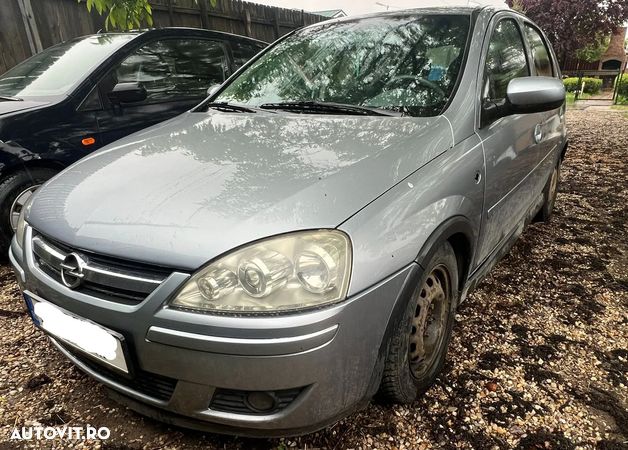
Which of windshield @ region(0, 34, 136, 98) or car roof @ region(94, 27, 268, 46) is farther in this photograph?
car roof @ region(94, 27, 268, 46)

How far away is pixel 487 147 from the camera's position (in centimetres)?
201

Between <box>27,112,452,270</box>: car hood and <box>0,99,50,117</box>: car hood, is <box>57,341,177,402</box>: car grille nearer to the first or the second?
<box>27,112,452,270</box>: car hood

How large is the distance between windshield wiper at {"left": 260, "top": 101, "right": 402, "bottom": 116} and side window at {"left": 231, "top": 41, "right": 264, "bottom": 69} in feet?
8.08

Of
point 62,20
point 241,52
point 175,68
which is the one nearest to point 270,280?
point 175,68

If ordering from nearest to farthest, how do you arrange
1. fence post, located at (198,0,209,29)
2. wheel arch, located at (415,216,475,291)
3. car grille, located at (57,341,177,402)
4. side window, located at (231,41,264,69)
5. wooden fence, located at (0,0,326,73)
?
1. car grille, located at (57,341,177,402)
2. wheel arch, located at (415,216,475,291)
3. side window, located at (231,41,264,69)
4. wooden fence, located at (0,0,326,73)
5. fence post, located at (198,0,209,29)

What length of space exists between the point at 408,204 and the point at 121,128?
110 inches

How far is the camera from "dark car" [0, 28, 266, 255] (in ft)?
9.80

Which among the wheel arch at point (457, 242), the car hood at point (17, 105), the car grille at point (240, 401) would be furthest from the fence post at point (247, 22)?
the car grille at point (240, 401)

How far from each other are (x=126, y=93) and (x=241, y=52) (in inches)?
63.4

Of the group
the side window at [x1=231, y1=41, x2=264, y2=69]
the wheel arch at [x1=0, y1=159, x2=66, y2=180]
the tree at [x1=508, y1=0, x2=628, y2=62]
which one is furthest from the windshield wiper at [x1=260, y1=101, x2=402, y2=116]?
the tree at [x1=508, y1=0, x2=628, y2=62]

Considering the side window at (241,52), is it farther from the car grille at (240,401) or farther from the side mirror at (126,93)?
the car grille at (240,401)

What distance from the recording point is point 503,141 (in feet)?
7.13

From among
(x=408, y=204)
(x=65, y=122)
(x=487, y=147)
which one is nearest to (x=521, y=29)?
A: (x=487, y=147)

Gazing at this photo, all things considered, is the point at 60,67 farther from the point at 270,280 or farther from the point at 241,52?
the point at 270,280
